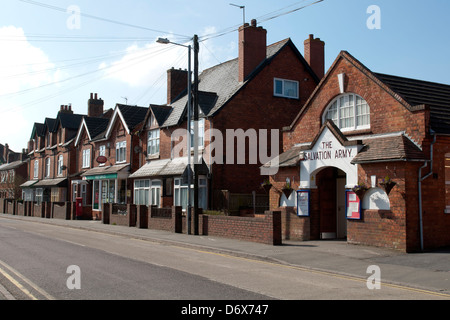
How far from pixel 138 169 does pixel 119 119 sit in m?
5.63

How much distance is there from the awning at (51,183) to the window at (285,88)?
26092mm

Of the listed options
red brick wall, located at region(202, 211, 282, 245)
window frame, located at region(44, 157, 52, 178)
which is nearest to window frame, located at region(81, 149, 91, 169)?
window frame, located at region(44, 157, 52, 178)

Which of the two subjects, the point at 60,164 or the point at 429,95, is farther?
the point at 60,164

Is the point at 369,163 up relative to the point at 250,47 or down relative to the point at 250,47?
down

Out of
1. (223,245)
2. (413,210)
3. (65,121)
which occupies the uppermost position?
(65,121)

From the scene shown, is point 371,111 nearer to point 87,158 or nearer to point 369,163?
point 369,163

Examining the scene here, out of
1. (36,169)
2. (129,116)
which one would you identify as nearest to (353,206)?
(129,116)

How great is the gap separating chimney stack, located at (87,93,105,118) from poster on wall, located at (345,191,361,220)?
37.2m

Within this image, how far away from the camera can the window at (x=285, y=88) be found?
29009 millimetres

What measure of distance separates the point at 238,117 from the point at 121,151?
43.2 ft

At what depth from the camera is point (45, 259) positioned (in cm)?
1308

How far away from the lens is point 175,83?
3441cm
